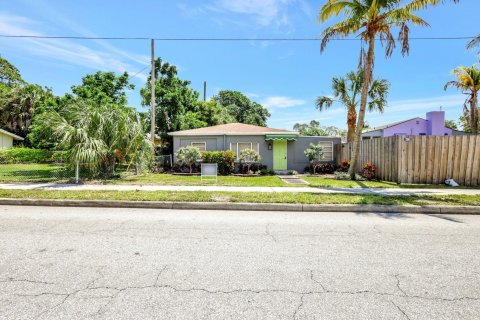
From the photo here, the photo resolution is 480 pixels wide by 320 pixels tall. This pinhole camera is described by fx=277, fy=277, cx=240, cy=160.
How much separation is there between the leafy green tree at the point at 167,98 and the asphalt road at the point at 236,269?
55.5 feet

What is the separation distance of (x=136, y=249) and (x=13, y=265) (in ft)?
4.73

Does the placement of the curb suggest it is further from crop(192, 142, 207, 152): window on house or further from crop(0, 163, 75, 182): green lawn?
crop(192, 142, 207, 152): window on house

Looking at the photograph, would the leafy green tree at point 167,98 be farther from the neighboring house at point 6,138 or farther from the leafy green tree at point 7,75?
the leafy green tree at point 7,75

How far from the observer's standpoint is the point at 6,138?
31.5 metres

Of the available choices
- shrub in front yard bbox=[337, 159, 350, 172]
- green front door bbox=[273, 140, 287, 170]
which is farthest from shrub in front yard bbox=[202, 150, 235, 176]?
shrub in front yard bbox=[337, 159, 350, 172]

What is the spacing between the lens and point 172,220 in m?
5.93

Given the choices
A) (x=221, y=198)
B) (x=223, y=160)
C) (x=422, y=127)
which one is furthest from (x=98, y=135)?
(x=422, y=127)

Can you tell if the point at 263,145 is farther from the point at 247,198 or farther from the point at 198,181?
the point at 247,198

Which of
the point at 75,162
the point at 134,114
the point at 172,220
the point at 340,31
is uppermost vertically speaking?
the point at 340,31

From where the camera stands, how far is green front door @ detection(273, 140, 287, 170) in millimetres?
19250

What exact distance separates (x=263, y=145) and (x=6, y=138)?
30838mm

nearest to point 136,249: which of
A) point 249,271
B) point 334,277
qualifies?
point 249,271

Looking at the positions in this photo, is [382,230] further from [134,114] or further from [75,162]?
[134,114]

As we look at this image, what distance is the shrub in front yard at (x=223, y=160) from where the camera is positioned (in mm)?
17031
